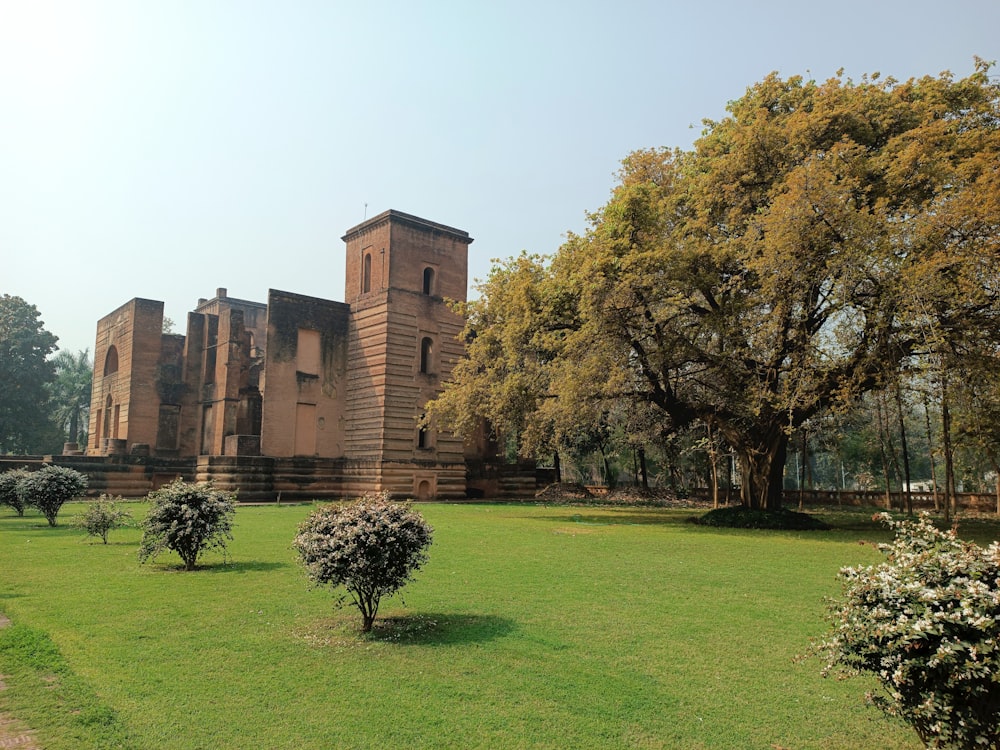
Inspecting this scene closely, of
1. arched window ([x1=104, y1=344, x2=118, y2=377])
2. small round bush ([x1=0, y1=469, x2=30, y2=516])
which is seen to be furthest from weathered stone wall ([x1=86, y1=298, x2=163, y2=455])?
small round bush ([x1=0, y1=469, x2=30, y2=516])

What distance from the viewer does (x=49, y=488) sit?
15117mm

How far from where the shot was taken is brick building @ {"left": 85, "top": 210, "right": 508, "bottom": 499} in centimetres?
2769

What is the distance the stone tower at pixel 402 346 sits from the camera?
27.9 metres

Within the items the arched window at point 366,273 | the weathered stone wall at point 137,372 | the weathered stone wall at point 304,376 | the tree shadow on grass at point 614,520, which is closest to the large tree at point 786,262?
the tree shadow on grass at point 614,520

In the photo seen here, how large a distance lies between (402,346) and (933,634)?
26327 mm

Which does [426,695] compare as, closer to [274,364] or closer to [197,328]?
[274,364]

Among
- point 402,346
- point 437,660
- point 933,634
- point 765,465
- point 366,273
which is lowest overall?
point 437,660

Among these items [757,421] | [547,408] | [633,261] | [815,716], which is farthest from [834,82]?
[815,716]

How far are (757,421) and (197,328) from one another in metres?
25.9

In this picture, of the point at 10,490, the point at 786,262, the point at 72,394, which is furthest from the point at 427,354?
the point at 72,394

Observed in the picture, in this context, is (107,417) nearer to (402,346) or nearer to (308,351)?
(308,351)

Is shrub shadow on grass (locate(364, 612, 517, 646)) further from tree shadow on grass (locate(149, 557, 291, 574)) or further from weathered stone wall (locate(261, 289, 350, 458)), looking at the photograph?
weathered stone wall (locate(261, 289, 350, 458))

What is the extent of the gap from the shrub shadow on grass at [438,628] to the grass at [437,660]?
1.2 inches

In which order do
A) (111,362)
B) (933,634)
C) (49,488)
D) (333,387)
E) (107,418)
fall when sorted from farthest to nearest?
(111,362) → (107,418) → (333,387) → (49,488) → (933,634)
